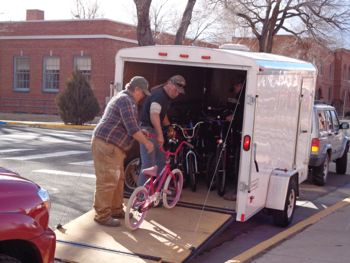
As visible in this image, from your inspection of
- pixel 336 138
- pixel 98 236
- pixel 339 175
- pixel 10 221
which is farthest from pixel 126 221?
pixel 339 175

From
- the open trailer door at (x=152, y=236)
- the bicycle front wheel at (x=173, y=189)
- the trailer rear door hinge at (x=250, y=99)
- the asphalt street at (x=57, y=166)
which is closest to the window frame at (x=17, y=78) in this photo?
the asphalt street at (x=57, y=166)

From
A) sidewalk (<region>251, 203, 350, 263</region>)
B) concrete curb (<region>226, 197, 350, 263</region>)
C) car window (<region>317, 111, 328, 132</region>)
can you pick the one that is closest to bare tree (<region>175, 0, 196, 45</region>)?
car window (<region>317, 111, 328, 132</region>)

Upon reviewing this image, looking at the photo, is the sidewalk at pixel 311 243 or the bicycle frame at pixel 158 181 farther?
the bicycle frame at pixel 158 181

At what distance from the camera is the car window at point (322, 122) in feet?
38.2

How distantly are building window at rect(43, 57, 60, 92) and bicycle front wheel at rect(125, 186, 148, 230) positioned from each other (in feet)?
106

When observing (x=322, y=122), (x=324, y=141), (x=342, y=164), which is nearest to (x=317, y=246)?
(x=324, y=141)

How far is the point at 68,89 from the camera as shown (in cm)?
2645

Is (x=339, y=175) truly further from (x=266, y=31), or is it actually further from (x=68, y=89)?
(x=266, y=31)

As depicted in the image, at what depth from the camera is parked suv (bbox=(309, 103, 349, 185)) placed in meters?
11.3

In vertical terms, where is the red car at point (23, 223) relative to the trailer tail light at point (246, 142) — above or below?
below

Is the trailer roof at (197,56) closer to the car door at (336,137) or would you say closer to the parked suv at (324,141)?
the parked suv at (324,141)

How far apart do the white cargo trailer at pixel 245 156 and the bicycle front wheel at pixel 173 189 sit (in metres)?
0.11

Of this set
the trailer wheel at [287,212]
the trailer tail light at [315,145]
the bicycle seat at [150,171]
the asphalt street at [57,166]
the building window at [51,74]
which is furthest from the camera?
the building window at [51,74]

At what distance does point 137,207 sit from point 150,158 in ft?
3.25
